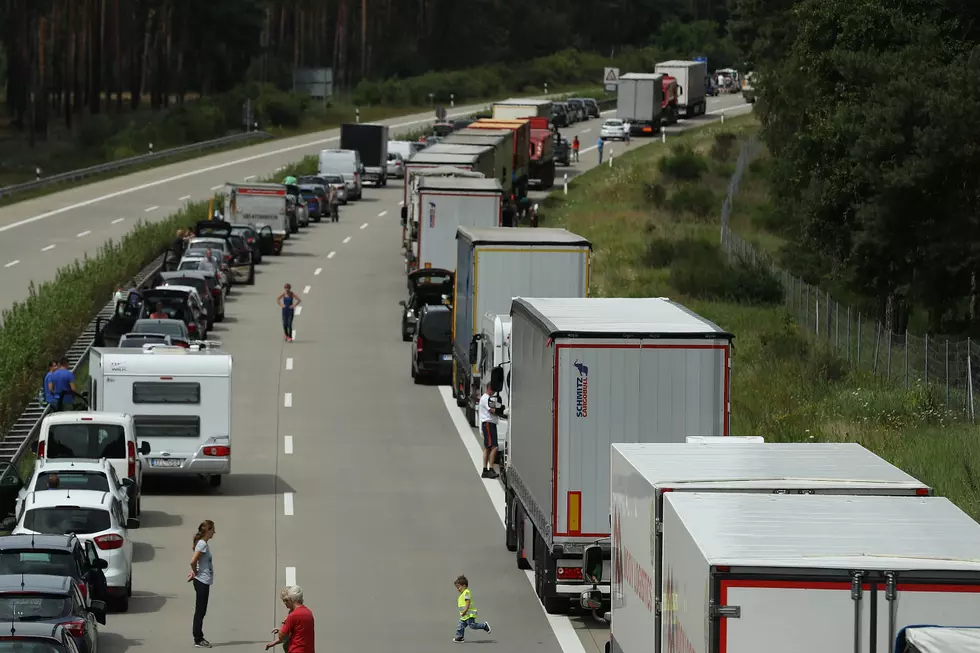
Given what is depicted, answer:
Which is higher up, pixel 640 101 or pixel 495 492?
pixel 640 101

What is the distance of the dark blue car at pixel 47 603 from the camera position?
52.2 ft

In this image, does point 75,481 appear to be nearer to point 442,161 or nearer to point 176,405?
point 176,405

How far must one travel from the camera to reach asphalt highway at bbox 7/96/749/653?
19.8 m

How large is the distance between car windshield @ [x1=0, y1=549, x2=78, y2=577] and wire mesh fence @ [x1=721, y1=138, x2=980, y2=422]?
50.1 ft

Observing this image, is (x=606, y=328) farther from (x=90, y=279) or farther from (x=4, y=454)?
(x=90, y=279)

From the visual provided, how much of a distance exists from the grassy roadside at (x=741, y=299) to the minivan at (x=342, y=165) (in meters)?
9.14

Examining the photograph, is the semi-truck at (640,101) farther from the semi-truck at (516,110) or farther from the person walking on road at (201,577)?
the person walking on road at (201,577)

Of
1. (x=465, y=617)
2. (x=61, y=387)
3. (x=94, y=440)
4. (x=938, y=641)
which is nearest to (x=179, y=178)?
(x=61, y=387)

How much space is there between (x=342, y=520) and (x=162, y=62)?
111665 millimetres

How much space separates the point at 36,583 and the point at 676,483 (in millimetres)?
6537

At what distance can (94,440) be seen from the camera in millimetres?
24797

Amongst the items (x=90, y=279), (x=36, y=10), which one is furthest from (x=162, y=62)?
(x=90, y=279)

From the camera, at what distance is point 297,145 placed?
103 m

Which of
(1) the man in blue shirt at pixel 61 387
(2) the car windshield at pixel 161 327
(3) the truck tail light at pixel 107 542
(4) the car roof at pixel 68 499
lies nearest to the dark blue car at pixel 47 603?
(3) the truck tail light at pixel 107 542
